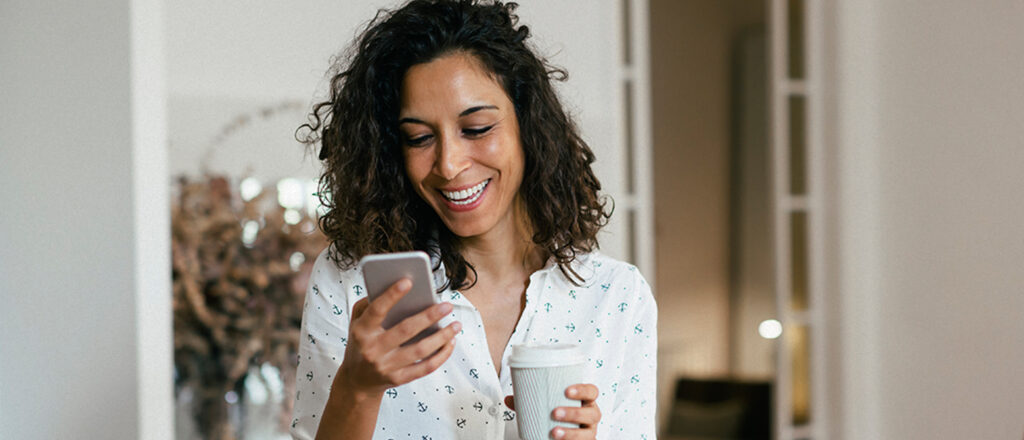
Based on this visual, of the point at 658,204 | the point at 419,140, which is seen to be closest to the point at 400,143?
the point at 419,140

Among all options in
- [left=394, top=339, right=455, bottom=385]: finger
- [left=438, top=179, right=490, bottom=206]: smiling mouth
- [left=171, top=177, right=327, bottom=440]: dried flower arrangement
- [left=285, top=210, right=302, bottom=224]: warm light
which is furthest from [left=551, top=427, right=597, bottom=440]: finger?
[left=285, top=210, right=302, bottom=224]: warm light

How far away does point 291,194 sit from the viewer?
231cm

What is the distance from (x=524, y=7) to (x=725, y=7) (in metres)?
2.28

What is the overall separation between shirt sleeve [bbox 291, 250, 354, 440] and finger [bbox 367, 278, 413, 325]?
0.34 metres

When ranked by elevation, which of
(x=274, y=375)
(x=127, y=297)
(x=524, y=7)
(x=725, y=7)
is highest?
(x=725, y=7)

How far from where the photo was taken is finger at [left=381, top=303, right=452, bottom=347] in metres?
1.02

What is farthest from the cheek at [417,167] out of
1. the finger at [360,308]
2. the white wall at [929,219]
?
the white wall at [929,219]

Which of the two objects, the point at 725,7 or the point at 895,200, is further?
the point at 725,7

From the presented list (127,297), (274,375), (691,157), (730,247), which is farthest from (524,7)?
(730,247)

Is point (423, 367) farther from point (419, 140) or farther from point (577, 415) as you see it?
point (419, 140)

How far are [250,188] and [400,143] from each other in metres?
0.93

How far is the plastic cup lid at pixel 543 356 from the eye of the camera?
1064 millimetres

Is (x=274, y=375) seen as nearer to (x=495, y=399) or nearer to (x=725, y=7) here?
(x=495, y=399)

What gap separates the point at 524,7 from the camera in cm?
277
